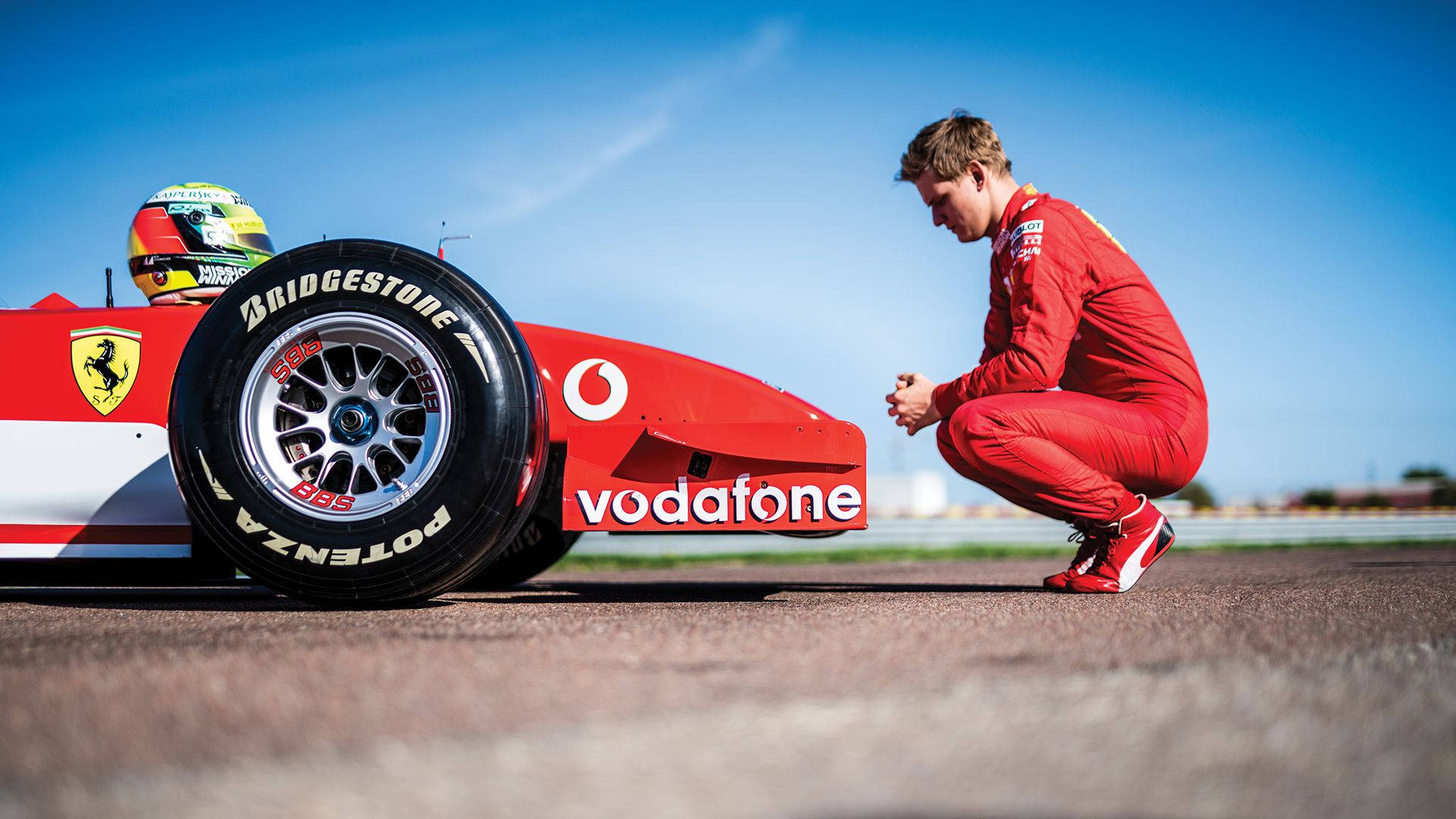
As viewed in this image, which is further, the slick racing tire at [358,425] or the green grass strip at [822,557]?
the green grass strip at [822,557]

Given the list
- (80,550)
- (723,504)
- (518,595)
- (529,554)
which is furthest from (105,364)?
(723,504)

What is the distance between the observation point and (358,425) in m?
2.82

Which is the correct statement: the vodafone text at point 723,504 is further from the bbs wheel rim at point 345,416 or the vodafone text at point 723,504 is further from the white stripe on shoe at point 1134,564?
the white stripe on shoe at point 1134,564

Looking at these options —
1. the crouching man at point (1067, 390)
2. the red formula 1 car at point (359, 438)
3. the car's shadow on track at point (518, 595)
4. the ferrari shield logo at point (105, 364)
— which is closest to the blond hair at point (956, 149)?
the crouching man at point (1067, 390)

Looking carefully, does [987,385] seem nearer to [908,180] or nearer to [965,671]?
[908,180]

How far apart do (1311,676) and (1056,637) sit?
0.49 meters

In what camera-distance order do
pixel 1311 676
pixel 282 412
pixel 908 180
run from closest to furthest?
pixel 1311 676
pixel 282 412
pixel 908 180

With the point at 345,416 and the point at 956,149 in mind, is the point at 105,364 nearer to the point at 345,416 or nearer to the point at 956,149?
the point at 345,416

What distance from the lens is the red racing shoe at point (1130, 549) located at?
3.20 m

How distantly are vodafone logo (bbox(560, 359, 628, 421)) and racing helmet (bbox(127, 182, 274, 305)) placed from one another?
1382 mm

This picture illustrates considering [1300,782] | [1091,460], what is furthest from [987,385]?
[1300,782]

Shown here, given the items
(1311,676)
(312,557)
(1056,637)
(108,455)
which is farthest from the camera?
(108,455)

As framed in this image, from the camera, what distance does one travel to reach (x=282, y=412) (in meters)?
2.85

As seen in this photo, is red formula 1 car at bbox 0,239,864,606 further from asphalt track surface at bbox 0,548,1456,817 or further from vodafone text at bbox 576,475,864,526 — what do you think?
asphalt track surface at bbox 0,548,1456,817
